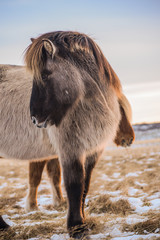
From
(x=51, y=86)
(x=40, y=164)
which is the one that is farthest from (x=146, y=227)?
(x=40, y=164)

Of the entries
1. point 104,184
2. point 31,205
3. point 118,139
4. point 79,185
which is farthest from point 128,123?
point 104,184

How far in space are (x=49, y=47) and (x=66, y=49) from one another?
208 mm

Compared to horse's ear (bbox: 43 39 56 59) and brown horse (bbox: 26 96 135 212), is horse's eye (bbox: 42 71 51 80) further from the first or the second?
brown horse (bbox: 26 96 135 212)

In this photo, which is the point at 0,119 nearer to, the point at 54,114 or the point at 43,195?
the point at 54,114

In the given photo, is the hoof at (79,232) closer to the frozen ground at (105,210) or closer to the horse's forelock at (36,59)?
the frozen ground at (105,210)

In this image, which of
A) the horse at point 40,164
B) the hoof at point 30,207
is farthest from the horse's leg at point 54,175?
the hoof at point 30,207

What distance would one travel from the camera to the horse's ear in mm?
2545

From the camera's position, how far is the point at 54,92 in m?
2.55

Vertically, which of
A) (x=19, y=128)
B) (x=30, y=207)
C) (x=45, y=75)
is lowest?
(x=30, y=207)

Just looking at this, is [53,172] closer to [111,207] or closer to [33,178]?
[33,178]

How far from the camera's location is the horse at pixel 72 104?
8.46 ft

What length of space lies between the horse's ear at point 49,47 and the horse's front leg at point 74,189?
114cm

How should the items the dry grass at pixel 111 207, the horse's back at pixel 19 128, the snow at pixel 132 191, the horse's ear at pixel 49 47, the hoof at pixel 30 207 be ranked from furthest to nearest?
the snow at pixel 132 191
the hoof at pixel 30 207
the dry grass at pixel 111 207
the horse's back at pixel 19 128
the horse's ear at pixel 49 47

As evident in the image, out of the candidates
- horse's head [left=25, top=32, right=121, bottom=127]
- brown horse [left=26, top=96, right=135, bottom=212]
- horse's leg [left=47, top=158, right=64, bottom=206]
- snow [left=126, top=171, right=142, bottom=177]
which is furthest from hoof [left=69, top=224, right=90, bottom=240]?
snow [left=126, top=171, right=142, bottom=177]
